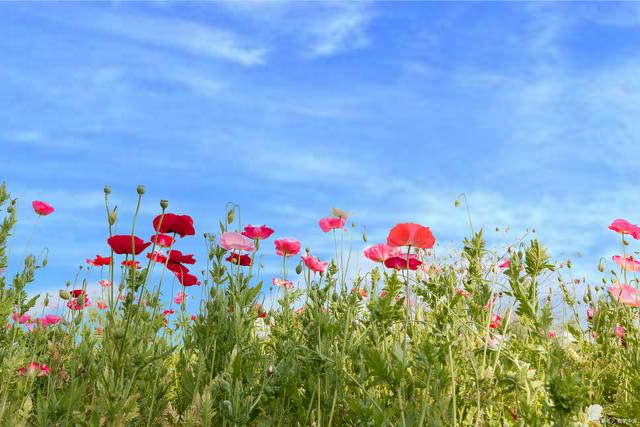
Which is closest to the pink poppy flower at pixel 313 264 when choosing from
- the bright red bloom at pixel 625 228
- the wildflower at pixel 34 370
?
the wildflower at pixel 34 370

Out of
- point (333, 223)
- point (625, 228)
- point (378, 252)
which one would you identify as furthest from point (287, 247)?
point (625, 228)

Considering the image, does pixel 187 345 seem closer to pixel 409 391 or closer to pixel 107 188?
pixel 107 188

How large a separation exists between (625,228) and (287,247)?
2464 mm

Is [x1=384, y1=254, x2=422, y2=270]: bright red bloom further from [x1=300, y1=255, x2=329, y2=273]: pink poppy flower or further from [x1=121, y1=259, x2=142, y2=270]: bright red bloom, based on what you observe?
[x1=121, y1=259, x2=142, y2=270]: bright red bloom

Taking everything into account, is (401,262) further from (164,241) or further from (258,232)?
(164,241)

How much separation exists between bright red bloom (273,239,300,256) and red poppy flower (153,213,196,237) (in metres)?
0.76

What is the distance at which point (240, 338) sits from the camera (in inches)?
113

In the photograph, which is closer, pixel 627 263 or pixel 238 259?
pixel 238 259

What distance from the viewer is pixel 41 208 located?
192 inches

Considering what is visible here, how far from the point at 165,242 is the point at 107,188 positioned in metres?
0.49

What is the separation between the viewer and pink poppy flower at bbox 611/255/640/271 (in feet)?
14.5

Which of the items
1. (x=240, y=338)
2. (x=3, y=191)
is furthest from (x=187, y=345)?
(x=3, y=191)

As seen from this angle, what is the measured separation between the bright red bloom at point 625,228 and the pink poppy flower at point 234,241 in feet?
9.08

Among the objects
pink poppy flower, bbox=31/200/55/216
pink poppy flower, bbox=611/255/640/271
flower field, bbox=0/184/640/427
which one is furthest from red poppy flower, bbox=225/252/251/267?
pink poppy flower, bbox=611/255/640/271
